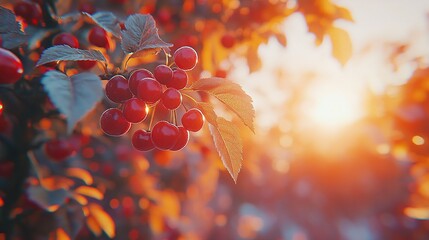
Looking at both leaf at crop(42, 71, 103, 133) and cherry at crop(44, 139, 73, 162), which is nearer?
leaf at crop(42, 71, 103, 133)

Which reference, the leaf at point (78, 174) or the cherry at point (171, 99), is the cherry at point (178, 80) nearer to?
the cherry at point (171, 99)

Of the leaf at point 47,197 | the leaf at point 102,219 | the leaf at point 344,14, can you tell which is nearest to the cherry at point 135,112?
the leaf at point 47,197

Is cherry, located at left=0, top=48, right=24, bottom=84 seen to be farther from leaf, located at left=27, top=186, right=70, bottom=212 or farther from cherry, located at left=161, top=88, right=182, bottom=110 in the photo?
leaf, located at left=27, top=186, right=70, bottom=212

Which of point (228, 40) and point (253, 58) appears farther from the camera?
point (228, 40)

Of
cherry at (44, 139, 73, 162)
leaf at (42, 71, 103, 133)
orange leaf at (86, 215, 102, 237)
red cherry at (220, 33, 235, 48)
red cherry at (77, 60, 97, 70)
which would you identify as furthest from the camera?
red cherry at (220, 33, 235, 48)

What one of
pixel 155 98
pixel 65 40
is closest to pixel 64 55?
pixel 155 98

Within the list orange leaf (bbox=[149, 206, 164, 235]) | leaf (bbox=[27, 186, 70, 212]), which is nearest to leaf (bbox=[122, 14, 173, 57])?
leaf (bbox=[27, 186, 70, 212])

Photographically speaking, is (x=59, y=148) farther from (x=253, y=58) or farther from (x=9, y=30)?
(x=253, y=58)
